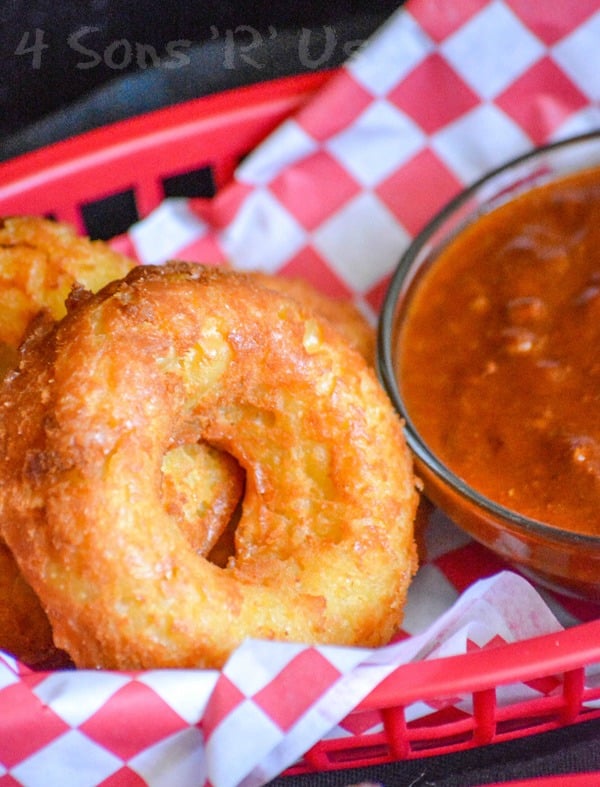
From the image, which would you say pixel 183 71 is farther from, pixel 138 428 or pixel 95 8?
pixel 138 428

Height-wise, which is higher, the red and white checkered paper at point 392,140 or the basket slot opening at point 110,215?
the red and white checkered paper at point 392,140

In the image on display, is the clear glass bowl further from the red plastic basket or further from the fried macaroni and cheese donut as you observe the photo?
the red plastic basket

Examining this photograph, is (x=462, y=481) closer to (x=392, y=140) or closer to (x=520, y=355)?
(x=520, y=355)

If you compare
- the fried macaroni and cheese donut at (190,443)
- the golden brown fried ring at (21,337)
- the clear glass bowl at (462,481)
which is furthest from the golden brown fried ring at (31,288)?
the clear glass bowl at (462,481)

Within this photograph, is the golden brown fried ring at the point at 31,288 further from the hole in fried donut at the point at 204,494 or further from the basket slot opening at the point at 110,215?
the basket slot opening at the point at 110,215

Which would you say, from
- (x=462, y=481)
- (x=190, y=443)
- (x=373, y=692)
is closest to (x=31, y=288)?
(x=190, y=443)

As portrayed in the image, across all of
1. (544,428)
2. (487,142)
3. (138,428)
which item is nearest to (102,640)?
(138,428)
